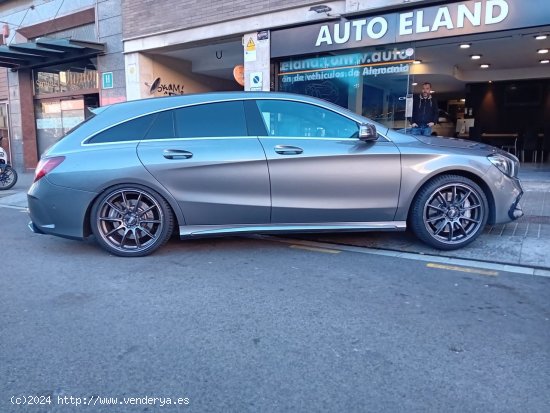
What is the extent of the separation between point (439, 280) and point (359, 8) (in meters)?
6.74

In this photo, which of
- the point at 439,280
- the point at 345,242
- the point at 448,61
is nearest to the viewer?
the point at 439,280

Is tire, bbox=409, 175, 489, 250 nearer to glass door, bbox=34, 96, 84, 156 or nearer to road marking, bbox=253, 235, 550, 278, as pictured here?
road marking, bbox=253, 235, 550, 278

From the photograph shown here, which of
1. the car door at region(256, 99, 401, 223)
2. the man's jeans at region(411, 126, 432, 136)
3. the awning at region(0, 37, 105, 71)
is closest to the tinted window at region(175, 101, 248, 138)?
the car door at region(256, 99, 401, 223)

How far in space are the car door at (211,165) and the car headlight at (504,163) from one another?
2431 mm

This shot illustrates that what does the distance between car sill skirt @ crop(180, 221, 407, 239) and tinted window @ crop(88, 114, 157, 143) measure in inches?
44.3

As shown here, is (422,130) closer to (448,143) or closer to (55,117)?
(448,143)

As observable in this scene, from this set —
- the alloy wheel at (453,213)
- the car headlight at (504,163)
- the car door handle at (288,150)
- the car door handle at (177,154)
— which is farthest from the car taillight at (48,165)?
the car headlight at (504,163)

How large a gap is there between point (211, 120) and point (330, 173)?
141 centimetres

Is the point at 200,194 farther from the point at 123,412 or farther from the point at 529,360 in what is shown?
the point at 529,360

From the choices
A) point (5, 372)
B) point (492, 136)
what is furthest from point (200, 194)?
point (492, 136)

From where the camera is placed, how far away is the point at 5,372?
2.58 m

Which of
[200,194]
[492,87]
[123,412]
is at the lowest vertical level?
[123,412]

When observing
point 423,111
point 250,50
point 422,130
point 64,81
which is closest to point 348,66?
point 423,111

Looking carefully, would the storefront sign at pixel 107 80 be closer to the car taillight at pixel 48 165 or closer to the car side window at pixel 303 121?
the car taillight at pixel 48 165
